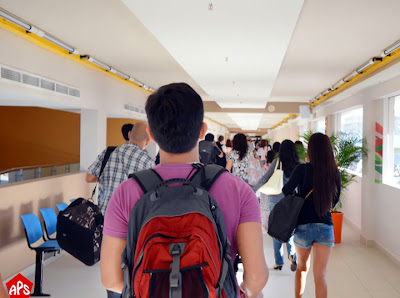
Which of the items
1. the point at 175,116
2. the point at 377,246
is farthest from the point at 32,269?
the point at 377,246

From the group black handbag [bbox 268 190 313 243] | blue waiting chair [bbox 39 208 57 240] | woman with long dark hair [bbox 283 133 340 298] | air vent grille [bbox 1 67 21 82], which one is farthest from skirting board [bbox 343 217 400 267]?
air vent grille [bbox 1 67 21 82]

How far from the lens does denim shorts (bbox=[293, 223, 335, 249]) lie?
122 inches

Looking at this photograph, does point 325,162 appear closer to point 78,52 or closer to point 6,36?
point 6,36

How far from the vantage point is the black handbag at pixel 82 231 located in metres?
2.85

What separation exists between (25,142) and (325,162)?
9.42m

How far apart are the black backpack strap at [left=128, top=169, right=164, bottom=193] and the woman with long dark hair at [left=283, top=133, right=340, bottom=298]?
2.11 m

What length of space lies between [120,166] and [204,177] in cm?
195

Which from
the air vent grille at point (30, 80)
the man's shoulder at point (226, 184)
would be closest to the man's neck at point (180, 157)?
the man's shoulder at point (226, 184)

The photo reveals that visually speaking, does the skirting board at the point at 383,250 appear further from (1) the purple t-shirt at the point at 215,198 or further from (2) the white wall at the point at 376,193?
(1) the purple t-shirt at the point at 215,198

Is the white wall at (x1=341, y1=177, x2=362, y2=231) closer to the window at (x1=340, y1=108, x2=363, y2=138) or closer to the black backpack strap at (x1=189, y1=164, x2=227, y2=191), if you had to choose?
the window at (x1=340, y1=108, x2=363, y2=138)

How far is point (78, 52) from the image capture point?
18.8 ft

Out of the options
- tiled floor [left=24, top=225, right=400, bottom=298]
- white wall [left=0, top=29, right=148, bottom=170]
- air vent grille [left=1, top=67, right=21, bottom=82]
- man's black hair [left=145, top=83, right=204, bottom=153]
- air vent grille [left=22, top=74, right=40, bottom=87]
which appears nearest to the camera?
man's black hair [left=145, top=83, right=204, bottom=153]

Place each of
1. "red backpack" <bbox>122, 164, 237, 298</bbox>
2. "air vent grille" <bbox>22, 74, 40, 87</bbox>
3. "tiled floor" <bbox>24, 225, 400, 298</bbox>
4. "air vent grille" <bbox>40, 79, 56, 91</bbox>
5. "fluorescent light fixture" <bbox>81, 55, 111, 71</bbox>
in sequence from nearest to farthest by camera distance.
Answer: "red backpack" <bbox>122, 164, 237, 298</bbox> < "tiled floor" <bbox>24, 225, 400, 298</bbox> < "air vent grille" <bbox>22, 74, 40, 87</bbox> < "air vent grille" <bbox>40, 79, 56, 91</bbox> < "fluorescent light fixture" <bbox>81, 55, 111, 71</bbox>

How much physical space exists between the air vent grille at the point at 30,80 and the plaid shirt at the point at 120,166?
7.04ft
